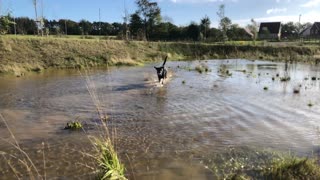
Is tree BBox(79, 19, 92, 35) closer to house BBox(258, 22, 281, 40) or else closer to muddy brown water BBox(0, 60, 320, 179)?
house BBox(258, 22, 281, 40)

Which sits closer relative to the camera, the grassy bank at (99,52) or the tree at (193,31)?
the grassy bank at (99,52)

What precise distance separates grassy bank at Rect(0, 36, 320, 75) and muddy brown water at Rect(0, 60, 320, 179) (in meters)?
6.83

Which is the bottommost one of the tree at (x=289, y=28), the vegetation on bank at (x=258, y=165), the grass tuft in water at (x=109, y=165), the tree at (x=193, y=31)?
the vegetation on bank at (x=258, y=165)

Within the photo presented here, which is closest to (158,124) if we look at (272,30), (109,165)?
(109,165)

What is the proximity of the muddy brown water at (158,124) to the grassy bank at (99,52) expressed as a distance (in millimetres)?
6827

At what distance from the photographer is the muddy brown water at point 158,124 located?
6.93 metres

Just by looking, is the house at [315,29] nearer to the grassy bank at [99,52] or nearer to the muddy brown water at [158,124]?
the grassy bank at [99,52]

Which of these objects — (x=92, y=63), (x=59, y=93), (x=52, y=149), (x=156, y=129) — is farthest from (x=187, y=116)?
(x=92, y=63)

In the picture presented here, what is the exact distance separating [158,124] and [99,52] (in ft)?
82.5

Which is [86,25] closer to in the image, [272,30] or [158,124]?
[272,30]

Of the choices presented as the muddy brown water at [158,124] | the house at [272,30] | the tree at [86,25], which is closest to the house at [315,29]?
the house at [272,30]

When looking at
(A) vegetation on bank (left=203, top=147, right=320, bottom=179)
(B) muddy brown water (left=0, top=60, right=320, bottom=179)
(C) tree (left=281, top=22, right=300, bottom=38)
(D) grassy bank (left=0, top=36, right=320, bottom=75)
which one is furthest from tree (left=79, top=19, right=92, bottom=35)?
(A) vegetation on bank (left=203, top=147, right=320, bottom=179)

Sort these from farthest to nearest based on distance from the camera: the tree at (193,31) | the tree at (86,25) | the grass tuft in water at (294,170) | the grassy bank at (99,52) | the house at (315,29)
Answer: the house at (315,29) < the tree at (86,25) < the tree at (193,31) < the grassy bank at (99,52) < the grass tuft in water at (294,170)

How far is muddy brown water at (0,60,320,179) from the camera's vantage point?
6930 mm
